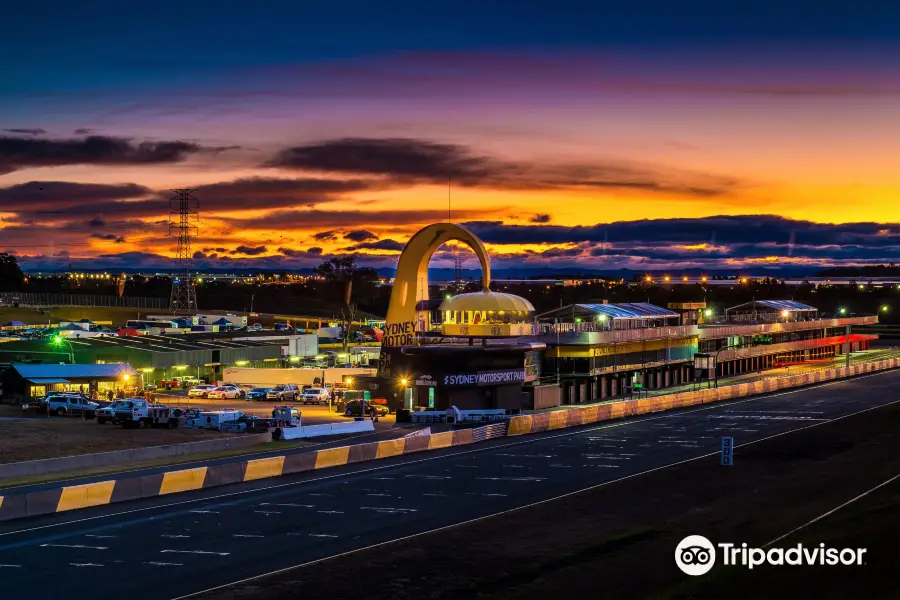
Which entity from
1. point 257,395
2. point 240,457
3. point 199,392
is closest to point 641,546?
point 240,457

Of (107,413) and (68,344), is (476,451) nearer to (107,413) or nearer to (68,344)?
(107,413)

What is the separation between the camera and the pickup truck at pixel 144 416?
70.4 metres

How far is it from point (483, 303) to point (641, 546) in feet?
201

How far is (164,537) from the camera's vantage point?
128ft

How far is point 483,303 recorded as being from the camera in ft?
324

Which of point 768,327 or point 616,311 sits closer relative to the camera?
point 616,311

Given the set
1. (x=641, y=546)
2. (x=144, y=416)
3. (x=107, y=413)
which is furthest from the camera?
(x=107, y=413)

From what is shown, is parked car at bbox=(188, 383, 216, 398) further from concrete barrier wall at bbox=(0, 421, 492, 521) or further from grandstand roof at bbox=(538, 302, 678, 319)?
concrete barrier wall at bbox=(0, 421, 492, 521)

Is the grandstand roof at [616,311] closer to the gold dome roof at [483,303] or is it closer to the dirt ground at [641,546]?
the gold dome roof at [483,303]

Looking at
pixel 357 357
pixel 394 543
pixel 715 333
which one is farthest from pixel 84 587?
pixel 715 333

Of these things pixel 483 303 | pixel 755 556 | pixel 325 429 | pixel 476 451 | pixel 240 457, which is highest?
pixel 483 303

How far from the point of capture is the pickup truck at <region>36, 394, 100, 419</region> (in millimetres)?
77188

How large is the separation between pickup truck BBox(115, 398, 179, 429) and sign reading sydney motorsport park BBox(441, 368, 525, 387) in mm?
23896

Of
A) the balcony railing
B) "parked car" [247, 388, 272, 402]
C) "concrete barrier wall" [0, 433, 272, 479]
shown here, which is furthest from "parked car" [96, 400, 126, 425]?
the balcony railing
